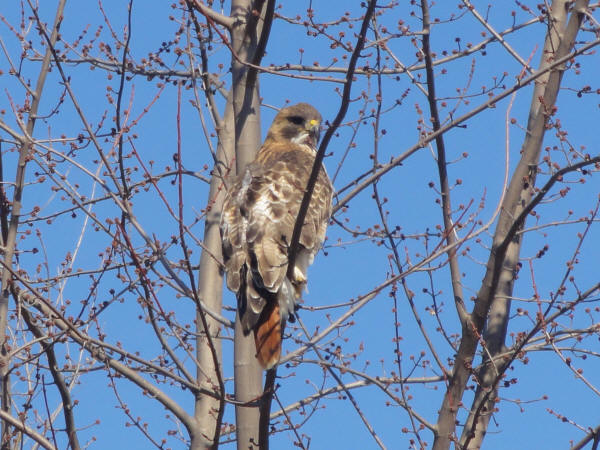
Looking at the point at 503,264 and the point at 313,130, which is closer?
the point at 503,264

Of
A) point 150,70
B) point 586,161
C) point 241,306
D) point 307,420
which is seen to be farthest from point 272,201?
point 150,70

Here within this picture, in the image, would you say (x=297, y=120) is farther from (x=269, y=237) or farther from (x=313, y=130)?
(x=269, y=237)

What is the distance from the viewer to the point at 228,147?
6453 mm

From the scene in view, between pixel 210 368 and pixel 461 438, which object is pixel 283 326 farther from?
pixel 210 368

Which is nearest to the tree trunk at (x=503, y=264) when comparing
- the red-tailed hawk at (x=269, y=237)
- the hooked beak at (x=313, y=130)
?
the red-tailed hawk at (x=269, y=237)

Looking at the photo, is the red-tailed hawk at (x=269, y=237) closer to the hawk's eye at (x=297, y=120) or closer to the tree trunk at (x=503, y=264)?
the hawk's eye at (x=297, y=120)

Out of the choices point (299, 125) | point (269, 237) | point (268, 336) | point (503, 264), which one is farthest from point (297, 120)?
point (268, 336)

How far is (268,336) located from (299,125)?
2228 mm

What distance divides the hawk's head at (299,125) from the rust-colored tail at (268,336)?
198 centimetres

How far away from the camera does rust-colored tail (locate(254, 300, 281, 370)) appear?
174 inches

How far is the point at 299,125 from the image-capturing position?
6387 millimetres

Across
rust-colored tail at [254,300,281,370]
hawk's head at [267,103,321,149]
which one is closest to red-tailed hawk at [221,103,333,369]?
rust-colored tail at [254,300,281,370]

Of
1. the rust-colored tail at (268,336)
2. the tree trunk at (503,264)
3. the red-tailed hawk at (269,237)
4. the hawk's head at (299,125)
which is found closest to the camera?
the rust-colored tail at (268,336)

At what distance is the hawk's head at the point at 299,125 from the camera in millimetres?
6344
